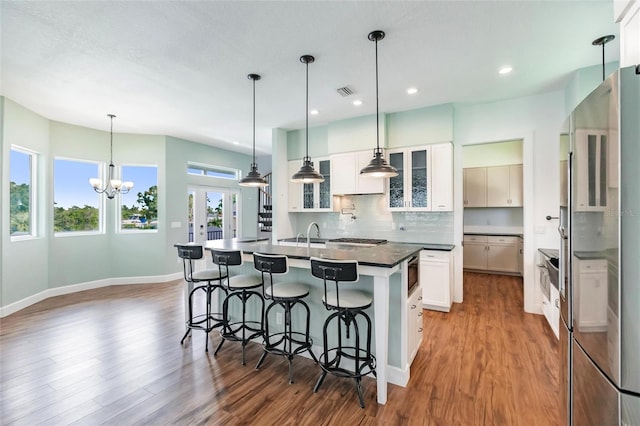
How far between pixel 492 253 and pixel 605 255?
19.4 ft

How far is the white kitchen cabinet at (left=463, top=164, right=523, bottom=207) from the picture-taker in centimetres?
621

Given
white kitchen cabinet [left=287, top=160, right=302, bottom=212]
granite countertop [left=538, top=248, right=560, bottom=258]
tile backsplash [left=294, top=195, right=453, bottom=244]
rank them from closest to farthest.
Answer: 1. granite countertop [left=538, top=248, right=560, bottom=258]
2. tile backsplash [left=294, top=195, right=453, bottom=244]
3. white kitchen cabinet [left=287, top=160, right=302, bottom=212]

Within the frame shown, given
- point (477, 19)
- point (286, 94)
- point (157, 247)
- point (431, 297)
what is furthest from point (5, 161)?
point (431, 297)

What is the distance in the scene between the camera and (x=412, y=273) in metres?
2.69

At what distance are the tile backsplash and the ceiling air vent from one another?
186 centimetres

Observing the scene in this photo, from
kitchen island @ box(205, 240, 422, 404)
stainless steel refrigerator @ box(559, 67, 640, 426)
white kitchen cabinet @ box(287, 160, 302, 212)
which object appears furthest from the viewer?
white kitchen cabinet @ box(287, 160, 302, 212)

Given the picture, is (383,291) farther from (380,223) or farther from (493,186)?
(493,186)

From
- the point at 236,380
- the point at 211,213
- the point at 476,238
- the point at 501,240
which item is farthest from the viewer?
the point at 211,213

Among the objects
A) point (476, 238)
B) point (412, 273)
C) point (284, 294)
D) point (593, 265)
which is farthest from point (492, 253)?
point (593, 265)

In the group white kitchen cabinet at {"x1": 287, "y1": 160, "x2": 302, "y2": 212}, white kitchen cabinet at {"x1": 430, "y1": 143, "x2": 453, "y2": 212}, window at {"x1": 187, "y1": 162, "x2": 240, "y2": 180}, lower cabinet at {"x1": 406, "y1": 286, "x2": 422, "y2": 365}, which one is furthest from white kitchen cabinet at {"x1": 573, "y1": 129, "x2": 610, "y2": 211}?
window at {"x1": 187, "y1": 162, "x2": 240, "y2": 180}

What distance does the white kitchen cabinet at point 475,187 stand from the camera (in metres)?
6.50

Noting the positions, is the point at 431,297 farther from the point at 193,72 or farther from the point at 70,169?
the point at 70,169

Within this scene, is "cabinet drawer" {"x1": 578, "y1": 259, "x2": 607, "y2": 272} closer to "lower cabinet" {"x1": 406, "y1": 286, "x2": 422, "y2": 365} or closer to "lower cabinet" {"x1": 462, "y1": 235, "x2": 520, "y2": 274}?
"lower cabinet" {"x1": 406, "y1": 286, "x2": 422, "y2": 365}

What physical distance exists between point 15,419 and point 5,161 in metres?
3.73
